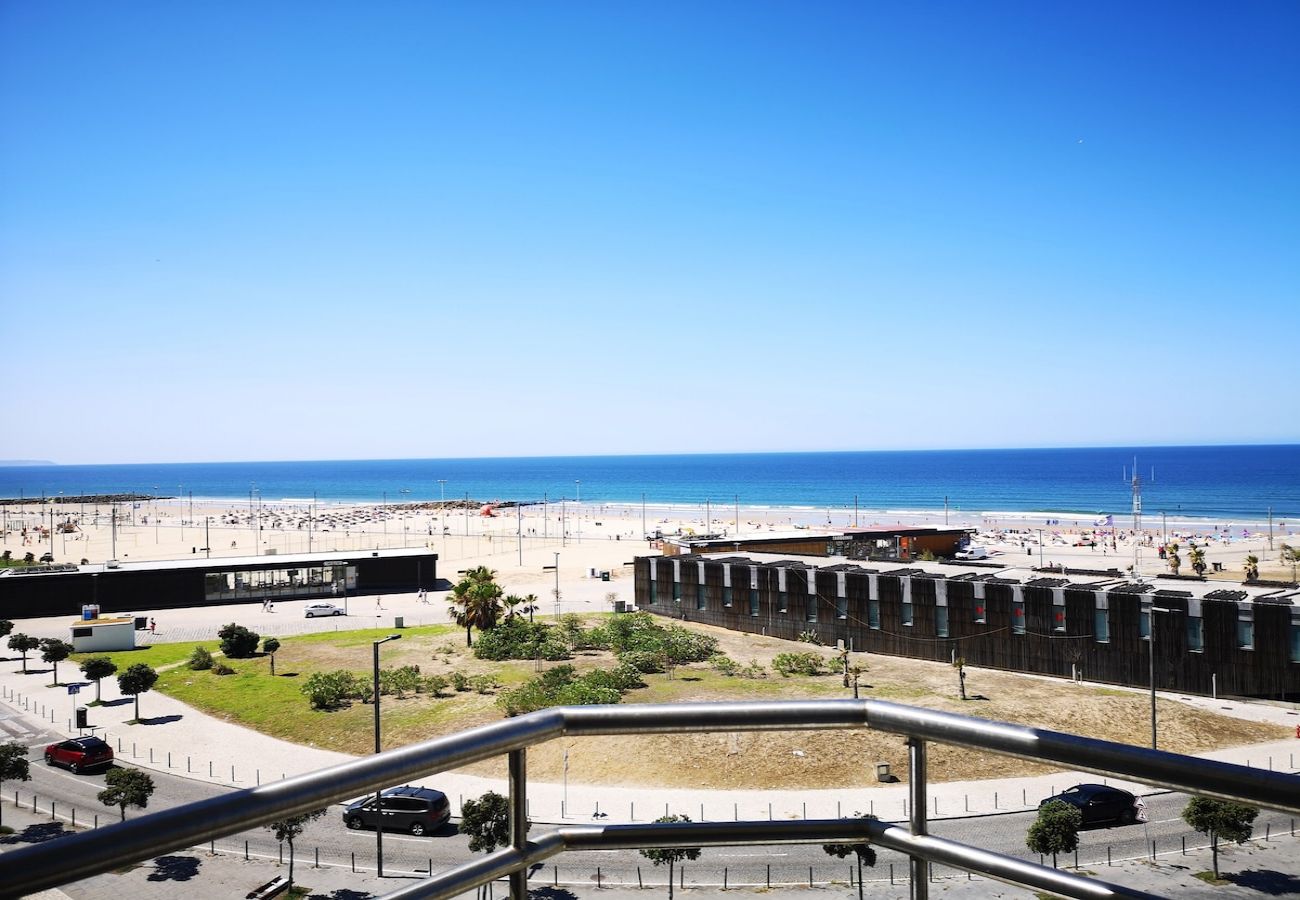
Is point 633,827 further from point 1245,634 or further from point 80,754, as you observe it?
point 1245,634

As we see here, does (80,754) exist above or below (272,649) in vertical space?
above

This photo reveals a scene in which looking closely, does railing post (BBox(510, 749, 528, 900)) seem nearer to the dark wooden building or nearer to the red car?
the red car

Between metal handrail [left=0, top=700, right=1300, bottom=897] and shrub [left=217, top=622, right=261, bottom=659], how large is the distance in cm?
4415

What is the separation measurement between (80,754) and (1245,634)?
1491 inches

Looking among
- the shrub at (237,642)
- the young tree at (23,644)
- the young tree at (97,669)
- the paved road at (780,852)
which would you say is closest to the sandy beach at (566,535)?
the shrub at (237,642)

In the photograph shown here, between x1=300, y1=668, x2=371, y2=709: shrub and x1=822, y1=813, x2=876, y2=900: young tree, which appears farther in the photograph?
x1=300, y1=668, x2=371, y2=709: shrub

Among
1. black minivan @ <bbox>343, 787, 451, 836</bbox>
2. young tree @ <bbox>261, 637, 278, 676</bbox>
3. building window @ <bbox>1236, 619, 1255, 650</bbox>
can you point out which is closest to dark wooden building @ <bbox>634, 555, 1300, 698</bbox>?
building window @ <bbox>1236, 619, 1255, 650</bbox>

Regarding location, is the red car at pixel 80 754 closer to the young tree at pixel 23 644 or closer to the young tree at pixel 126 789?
the young tree at pixel 126 789

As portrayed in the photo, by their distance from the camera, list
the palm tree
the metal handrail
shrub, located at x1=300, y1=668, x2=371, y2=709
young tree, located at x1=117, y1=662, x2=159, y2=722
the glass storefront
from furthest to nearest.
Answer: the glass storefront, the palm tree, shrub, located at x1=300, y1=668, x2=371, y2=709, young tree, located at x1=117, y1=662, x2=159, y2=722, the metal handrail

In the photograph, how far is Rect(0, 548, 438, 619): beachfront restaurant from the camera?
5509 cm

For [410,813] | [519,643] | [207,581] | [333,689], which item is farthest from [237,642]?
[410,813]

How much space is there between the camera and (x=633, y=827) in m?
2.66

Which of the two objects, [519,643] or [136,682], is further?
[519,643]

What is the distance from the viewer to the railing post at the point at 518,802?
2.49 m
